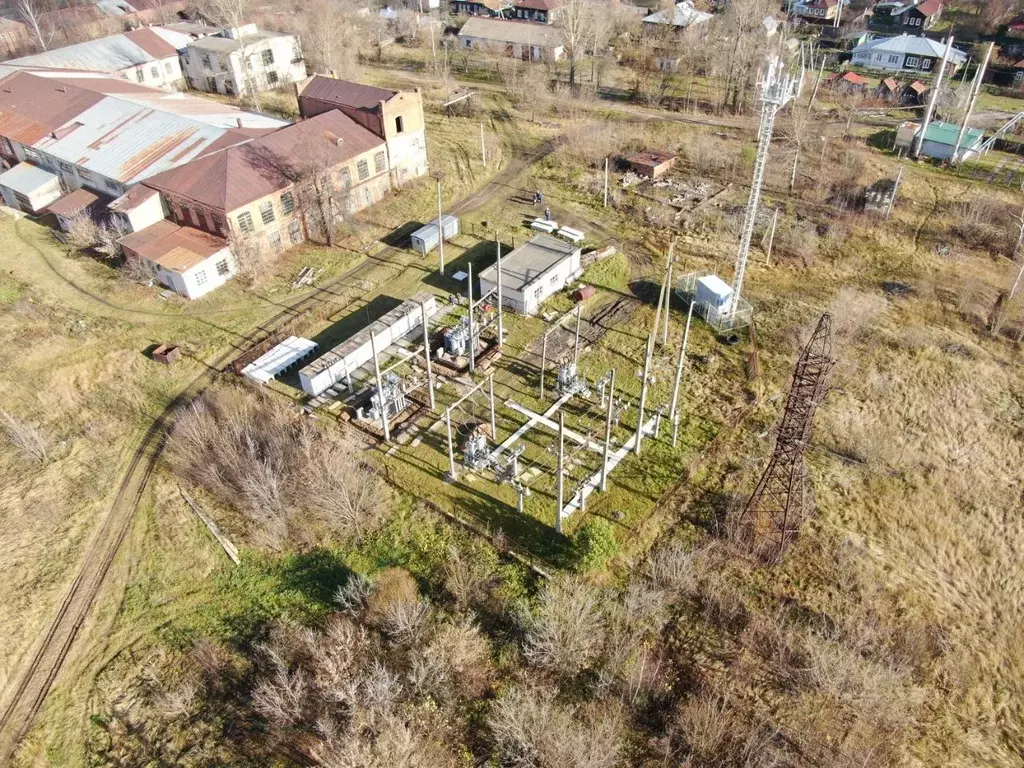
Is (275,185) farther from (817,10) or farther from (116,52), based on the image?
(817,10)

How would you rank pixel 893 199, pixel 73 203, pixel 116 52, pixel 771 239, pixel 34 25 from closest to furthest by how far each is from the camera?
1. pixel 771 239
2. pixel 73 203
3. pixel 893 199
4. pixel 116 52
5. pixel 34 25

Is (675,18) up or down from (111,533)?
up

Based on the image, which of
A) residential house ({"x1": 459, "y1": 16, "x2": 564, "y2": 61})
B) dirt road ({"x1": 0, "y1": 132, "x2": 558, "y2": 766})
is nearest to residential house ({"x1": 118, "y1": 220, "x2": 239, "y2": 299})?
dirt road ({"x1": 0, "y1": 132, "x2": 558, "y2": 766})

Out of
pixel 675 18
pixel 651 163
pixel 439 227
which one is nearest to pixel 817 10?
pixel 675 18

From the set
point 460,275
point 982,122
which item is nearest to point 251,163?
point 460,275

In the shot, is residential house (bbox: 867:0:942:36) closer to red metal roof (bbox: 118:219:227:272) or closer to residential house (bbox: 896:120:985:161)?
residential house (bbox: 896:120:985:161)

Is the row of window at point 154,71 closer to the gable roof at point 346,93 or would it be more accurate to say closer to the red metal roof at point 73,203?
the gable roof at point 346,93

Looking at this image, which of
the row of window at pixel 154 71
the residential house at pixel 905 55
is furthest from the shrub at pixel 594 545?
the residential house at pixel 905 55
